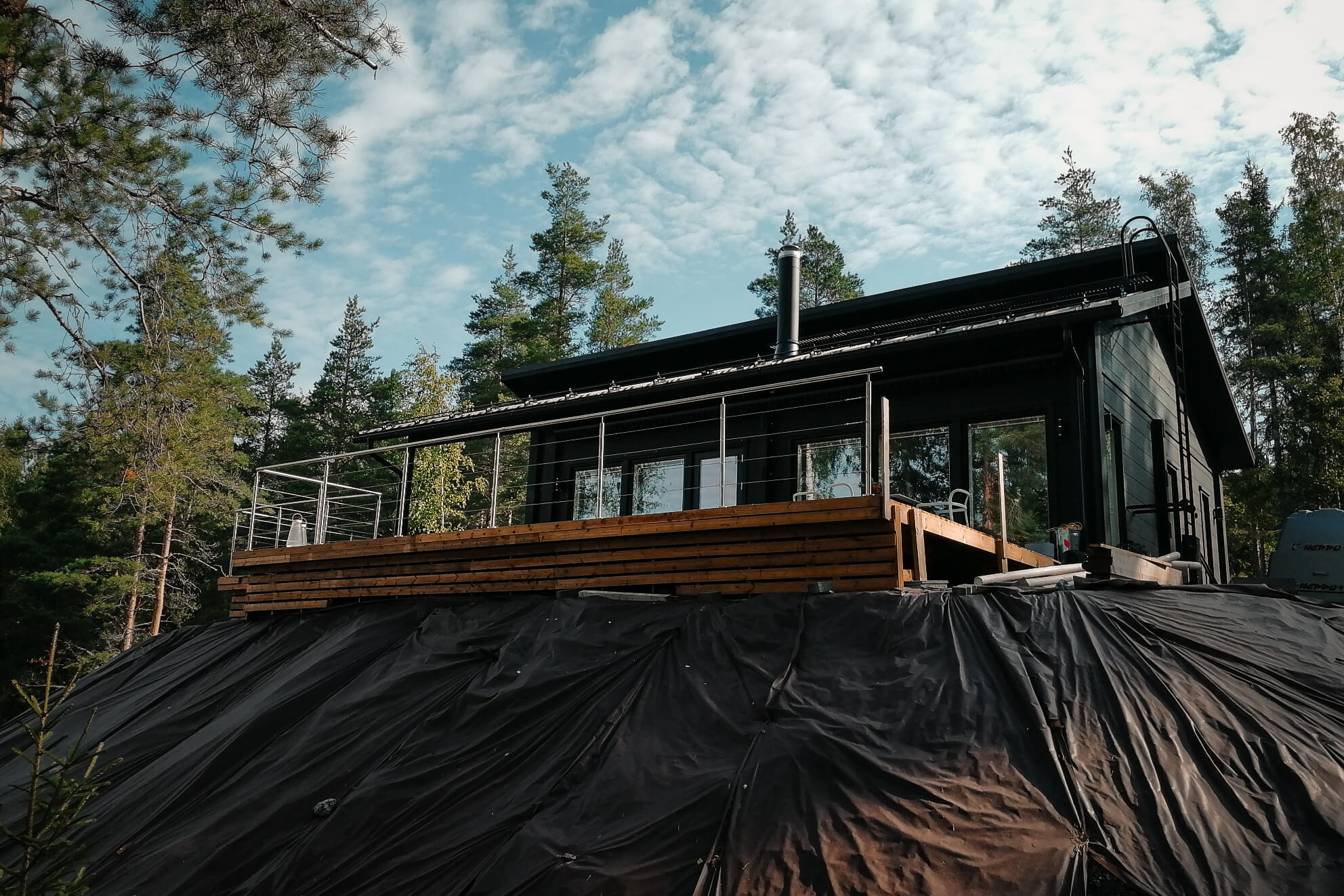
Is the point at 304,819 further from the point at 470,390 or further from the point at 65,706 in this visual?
the point at 470,390

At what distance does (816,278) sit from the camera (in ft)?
108

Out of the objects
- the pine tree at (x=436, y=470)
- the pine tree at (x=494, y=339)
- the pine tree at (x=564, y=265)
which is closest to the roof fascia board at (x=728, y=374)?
the pine tree at (x=436, y=470)

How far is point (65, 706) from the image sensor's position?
1019cm

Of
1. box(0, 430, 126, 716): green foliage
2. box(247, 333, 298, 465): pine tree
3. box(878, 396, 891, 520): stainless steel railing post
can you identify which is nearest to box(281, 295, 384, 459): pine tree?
box(247, 333, 298, 465): pine tree

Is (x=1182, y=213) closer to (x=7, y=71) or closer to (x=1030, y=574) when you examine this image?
(x=1030, y=574)

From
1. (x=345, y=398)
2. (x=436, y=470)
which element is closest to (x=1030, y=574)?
(x=436, y=470)

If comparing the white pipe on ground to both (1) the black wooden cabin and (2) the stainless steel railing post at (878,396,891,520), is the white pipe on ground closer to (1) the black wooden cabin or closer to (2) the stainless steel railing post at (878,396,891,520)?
(2) the stainless steel railing post at (878,396,891,520)

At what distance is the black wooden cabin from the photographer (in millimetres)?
9188

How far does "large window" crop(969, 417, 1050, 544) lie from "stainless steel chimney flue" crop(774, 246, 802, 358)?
291cm

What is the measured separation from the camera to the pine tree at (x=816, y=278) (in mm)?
32844

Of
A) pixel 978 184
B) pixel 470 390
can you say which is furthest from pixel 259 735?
pixel 470 390

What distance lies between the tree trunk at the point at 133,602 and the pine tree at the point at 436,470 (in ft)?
22.1

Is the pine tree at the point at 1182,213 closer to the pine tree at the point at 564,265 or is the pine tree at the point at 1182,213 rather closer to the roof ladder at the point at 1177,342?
the pine tree at the point at 564,265

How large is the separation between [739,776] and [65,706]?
8.58 meters
